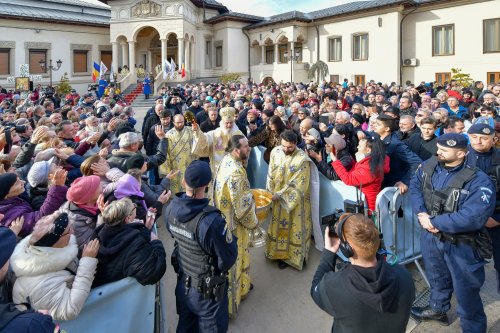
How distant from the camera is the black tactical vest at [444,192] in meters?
3.28

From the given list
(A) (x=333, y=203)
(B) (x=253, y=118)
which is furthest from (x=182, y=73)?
(A) (x=333, y=203)

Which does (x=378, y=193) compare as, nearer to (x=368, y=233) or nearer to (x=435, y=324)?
(x=435, y=324)

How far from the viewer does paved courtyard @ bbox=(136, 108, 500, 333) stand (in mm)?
3840

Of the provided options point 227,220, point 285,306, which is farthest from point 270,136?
point 285,306

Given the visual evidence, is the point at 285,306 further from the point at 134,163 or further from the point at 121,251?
the point at 134,163

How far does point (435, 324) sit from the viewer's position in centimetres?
370

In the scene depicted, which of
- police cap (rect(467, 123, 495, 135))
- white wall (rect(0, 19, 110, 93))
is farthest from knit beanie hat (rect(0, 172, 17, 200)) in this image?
white wall (rect(0, 19, 110, 93))

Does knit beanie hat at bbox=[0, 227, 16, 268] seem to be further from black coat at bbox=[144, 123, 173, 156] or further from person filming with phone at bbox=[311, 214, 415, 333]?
black coat at bbox=[144, 123, 173, 156]

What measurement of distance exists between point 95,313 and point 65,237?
2.25 ft

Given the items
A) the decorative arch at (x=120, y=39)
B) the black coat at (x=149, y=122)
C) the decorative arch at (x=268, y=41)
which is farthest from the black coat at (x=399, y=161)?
the decorative arch at (x=120, y=39)

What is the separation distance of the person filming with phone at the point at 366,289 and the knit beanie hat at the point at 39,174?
300cm

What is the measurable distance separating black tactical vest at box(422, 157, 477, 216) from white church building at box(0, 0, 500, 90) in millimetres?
21214

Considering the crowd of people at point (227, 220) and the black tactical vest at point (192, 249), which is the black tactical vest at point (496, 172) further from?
the black tactical vest at point (192, 249)

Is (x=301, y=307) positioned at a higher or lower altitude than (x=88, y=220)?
lower
